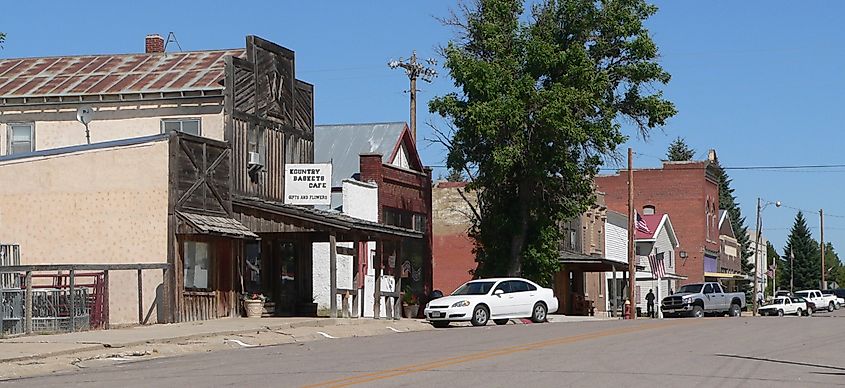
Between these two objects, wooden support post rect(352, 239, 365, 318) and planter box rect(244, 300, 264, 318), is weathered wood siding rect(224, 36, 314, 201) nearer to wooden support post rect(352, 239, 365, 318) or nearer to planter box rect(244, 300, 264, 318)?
planter box rect(244, 300, 264, 318)

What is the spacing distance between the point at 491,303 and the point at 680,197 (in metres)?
59.9

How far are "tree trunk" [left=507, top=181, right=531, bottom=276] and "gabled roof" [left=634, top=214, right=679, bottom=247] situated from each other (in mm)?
28466

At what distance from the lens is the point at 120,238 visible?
102 feet

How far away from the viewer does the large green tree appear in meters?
45.2

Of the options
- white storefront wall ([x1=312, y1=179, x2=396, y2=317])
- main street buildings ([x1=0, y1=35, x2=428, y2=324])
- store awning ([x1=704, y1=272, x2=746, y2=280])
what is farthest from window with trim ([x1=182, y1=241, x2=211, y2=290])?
store awning ([x1=704, y1=272, x2=746, y2=280])

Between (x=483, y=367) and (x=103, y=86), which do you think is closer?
(x=483, y=367)

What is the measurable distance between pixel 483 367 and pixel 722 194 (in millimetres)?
103646

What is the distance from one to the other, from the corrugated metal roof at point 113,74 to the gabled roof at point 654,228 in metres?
42.4

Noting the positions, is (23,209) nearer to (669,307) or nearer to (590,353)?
(590,353)

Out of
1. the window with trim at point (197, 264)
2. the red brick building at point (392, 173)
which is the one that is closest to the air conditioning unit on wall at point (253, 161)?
the window with trim at point (197, 264)

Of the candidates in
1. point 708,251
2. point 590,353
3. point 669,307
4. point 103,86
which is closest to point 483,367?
point 590,353

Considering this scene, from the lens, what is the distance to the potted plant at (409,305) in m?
44.7

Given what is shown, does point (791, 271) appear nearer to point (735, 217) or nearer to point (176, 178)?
point (735, 217)

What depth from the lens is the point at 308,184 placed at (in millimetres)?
38031
